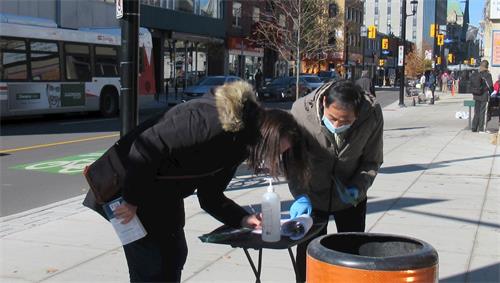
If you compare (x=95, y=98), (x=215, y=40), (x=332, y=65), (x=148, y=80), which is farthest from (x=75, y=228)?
(x=332, y=65)

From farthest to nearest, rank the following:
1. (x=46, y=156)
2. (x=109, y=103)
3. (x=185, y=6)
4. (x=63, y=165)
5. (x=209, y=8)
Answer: (x=209, y=8)
(x=185, y=6)
(x=109, y=103)
(x=46, y=156)
(x=63, y=165)

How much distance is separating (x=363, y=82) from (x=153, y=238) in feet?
38.6

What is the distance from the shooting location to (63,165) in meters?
11.0

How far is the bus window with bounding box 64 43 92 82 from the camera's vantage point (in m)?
20.5

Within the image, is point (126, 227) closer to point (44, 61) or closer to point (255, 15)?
point (44, 61)

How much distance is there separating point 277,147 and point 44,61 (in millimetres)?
17969

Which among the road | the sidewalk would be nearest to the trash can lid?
the sidewalk

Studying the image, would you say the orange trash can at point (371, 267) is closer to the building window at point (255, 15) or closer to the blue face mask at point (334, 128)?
the blue face mask at point (334, 128)

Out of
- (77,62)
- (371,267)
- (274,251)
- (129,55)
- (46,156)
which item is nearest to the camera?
(371,267)

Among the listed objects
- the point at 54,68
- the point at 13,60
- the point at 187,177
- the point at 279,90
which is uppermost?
the point at 13,60

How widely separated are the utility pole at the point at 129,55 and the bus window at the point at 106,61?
16581 millimetres

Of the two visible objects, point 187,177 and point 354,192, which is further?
point 354,192

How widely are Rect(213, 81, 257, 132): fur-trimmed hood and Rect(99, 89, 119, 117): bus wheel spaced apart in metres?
20.1

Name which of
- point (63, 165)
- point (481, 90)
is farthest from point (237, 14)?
point (63, 165)
